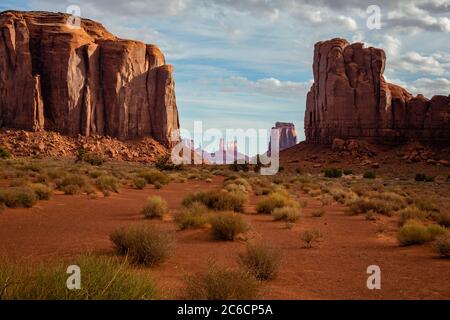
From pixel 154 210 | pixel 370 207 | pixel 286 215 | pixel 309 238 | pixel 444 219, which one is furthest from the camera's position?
pixel 370 207

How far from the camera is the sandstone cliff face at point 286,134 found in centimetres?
17788

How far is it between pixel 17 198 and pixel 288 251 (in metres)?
10.4

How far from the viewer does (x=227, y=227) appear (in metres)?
11.5

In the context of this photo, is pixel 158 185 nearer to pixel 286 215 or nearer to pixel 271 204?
pixel 271 204

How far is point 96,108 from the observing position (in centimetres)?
8231

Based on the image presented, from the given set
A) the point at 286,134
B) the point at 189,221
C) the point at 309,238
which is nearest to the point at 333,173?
the point at 189,221

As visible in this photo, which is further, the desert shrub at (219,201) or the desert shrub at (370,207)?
the desert shrub at (370,207)

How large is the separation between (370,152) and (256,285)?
73.3 m

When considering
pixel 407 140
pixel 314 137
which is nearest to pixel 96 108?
pixel 314 137

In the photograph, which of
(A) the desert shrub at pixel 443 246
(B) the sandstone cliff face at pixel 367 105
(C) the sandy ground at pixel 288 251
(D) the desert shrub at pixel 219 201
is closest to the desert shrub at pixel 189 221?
(C) the sandy ground at pixel 288 251

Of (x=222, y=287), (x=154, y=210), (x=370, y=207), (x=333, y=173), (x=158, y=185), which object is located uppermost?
(x=222, y=287)

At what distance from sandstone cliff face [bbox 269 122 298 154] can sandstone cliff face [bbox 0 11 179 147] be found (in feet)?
309

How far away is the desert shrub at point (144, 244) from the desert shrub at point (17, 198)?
8.10 metres

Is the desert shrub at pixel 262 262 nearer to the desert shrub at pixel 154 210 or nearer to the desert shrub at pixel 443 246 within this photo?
the desert shrub at pixel 443 246
